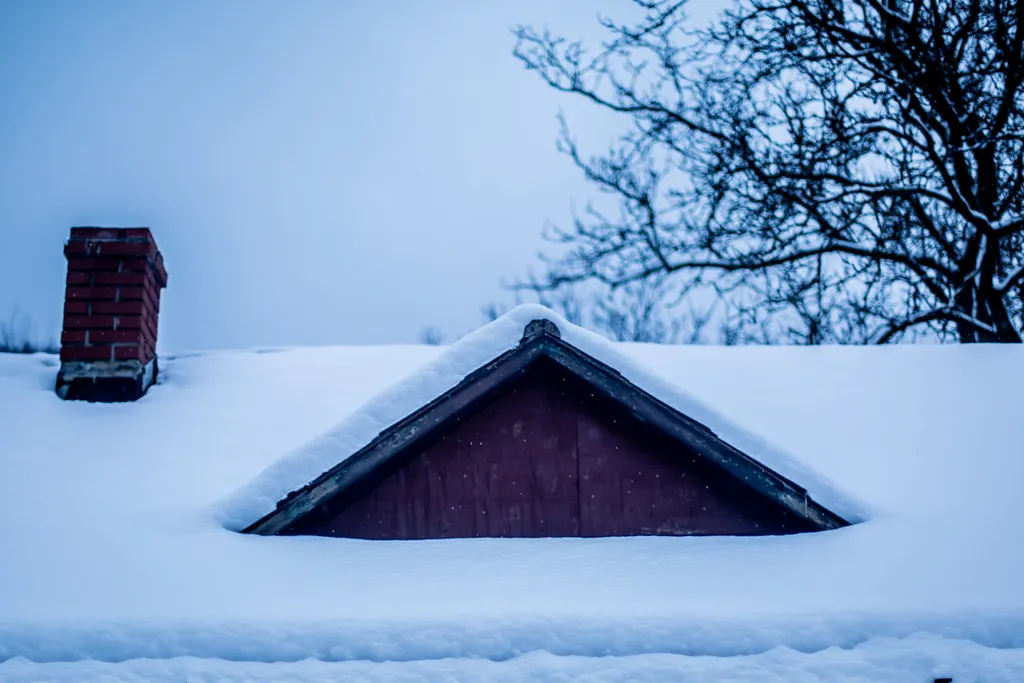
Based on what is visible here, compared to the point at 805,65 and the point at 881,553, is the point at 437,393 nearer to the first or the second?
the point at 881,553

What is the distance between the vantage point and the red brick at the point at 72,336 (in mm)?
5930

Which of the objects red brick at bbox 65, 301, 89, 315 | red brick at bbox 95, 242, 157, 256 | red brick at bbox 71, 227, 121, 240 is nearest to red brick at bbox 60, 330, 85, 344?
red brick at bbox 65, 301, 89, 315

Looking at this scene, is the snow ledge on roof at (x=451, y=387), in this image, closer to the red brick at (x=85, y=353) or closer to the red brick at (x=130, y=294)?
the red brick at (x=85, y=353)

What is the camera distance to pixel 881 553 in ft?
13.3

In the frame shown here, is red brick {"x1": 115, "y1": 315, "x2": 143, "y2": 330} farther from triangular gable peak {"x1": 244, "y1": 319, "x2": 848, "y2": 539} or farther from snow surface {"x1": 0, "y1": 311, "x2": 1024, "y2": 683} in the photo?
triangular gable peak {"x1": 244, "y1": 319, "x2": 848, "y2": 539}

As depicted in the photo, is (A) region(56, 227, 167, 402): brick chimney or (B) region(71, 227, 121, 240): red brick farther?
(B) region(71, 227, 121, 240): red brick

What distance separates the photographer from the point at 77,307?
6.00 m

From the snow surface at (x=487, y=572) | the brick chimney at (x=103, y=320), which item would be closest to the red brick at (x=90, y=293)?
the brick chimney at (x=103, y=320)

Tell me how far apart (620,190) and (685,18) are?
9.61 feet

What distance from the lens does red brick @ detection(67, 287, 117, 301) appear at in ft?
19.7

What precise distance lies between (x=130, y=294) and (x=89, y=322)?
34cm

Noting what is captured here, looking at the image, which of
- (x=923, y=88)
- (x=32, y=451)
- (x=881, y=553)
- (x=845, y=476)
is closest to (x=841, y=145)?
(x=923, y=88)

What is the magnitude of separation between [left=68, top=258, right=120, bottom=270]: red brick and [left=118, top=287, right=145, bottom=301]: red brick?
0.21m

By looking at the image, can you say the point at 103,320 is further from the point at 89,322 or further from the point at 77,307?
the point at 77,307
